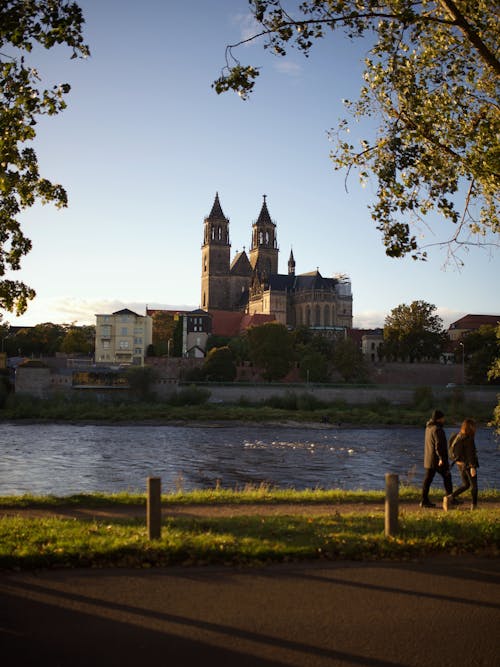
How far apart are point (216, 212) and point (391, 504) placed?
457 ft

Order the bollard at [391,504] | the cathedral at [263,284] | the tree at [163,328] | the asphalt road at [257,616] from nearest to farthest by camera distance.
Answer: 1. the asphalt road at [257,616]
2. the bollard at [391,504]
3. the tree at [163,328]
4. the cathedral at [263,284]

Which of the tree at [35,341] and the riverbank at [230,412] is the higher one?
the tree at [35,341]

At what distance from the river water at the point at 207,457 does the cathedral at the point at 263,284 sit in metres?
70.3

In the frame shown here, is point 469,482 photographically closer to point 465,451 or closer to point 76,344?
point 465,451

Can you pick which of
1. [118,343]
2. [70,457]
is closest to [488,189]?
[70,457]

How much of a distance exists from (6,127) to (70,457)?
2530 centimetres

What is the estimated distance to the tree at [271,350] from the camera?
7688cm

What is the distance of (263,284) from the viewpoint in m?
133

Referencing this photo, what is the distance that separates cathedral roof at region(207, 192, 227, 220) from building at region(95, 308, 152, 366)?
181 ft

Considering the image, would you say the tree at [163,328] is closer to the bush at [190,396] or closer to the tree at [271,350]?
the tree at [271,350]

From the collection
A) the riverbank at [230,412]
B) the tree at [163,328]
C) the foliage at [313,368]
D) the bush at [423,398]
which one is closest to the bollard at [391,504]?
the riverbank at [230,412]

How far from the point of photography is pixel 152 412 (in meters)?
61.0

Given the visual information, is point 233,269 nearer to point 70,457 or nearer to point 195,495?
point 70,457

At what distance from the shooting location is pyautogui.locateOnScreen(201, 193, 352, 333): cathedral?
12594 centimetres
